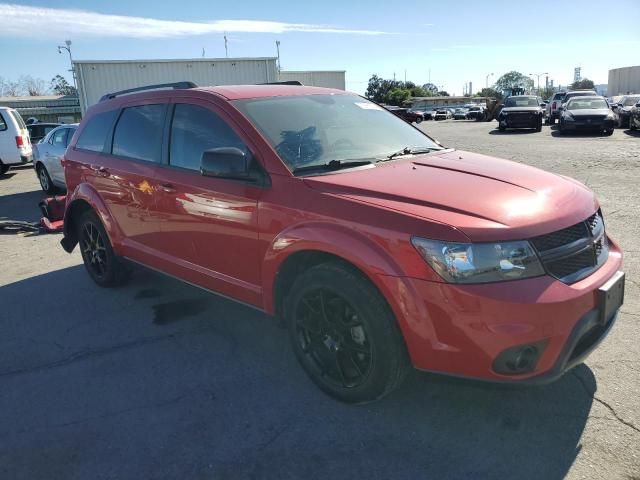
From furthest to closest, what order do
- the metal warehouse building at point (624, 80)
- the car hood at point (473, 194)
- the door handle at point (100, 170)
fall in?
1. the metal warehouse building at point (624, 80)
2. the door handle at point (100, 170)
3. the car hood at point (473, 194)

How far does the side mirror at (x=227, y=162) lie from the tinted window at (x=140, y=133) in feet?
3.58

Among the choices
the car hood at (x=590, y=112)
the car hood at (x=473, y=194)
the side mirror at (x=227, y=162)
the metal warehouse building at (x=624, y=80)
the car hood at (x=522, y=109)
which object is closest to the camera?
the car hood at (x=473, y=194)

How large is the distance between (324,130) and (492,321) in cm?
185

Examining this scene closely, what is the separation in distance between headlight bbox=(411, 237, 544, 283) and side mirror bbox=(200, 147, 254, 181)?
53.6 inches

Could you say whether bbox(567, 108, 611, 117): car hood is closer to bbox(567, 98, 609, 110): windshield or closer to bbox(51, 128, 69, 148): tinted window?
bbox(567, 98, 609, 110): windshield

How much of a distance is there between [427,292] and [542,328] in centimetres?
54

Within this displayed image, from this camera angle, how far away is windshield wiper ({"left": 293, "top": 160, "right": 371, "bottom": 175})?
325cm

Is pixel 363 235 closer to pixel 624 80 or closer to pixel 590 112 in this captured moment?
pixel 590 112

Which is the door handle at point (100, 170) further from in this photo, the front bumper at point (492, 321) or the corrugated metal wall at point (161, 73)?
the corrugated metal wall at point (161, 73)

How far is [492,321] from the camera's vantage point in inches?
95.3

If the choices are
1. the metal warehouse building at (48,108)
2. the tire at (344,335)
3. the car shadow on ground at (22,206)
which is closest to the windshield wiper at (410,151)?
the tire at (344,335)

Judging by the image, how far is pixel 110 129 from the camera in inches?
194

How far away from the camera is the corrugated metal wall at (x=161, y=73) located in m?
19.6

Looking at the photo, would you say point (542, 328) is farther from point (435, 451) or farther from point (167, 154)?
point (167, 154)
